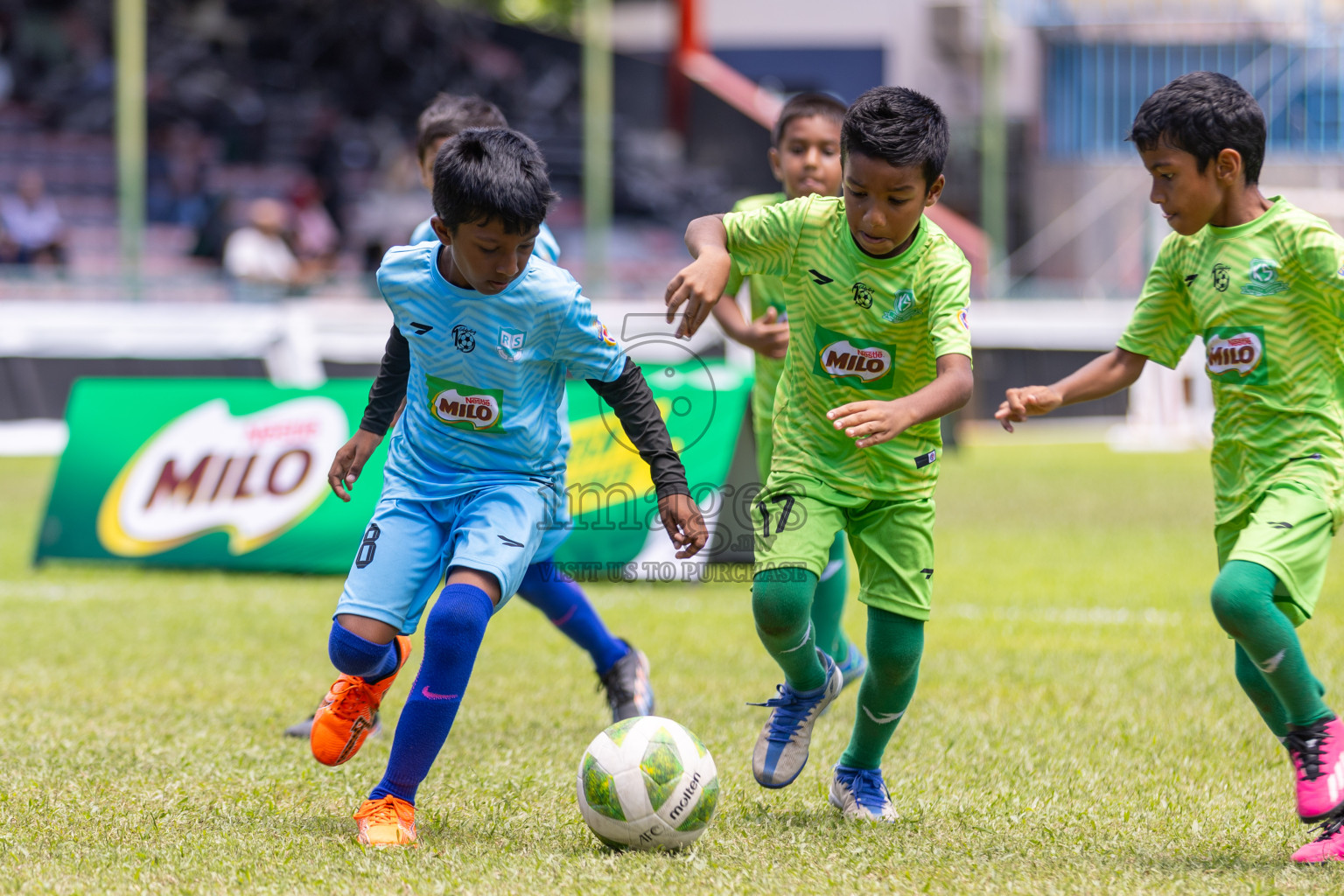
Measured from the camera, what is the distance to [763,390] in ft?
17.7

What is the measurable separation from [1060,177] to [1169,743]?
22598 millimetres

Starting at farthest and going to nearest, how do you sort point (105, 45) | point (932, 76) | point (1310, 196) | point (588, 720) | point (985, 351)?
point (932, 76)
point (105, 45)
point (1310, 196)
point (985, 351)
point (588, 720)

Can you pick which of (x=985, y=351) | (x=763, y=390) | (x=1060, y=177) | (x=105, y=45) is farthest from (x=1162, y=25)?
(x=763, y=390)

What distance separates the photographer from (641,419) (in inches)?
155

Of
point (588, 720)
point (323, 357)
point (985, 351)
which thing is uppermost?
point (588, 720)

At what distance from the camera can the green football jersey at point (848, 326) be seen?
3.87 meters

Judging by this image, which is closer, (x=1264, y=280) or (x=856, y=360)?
(x=1264, y=280)

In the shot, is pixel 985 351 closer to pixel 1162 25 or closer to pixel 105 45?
pixel 1162 25

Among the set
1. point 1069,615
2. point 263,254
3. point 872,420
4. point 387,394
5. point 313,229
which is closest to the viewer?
point 872,420

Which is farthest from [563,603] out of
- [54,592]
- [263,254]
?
[263,254]

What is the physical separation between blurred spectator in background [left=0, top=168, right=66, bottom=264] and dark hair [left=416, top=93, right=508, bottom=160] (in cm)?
1311

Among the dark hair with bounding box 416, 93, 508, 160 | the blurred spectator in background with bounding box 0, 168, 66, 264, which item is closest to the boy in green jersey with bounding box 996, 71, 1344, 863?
the dark hair with bounding box 416, 93, 508, 160

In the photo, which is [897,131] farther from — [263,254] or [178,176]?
[178,176]

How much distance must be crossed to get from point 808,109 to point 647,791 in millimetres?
2830
